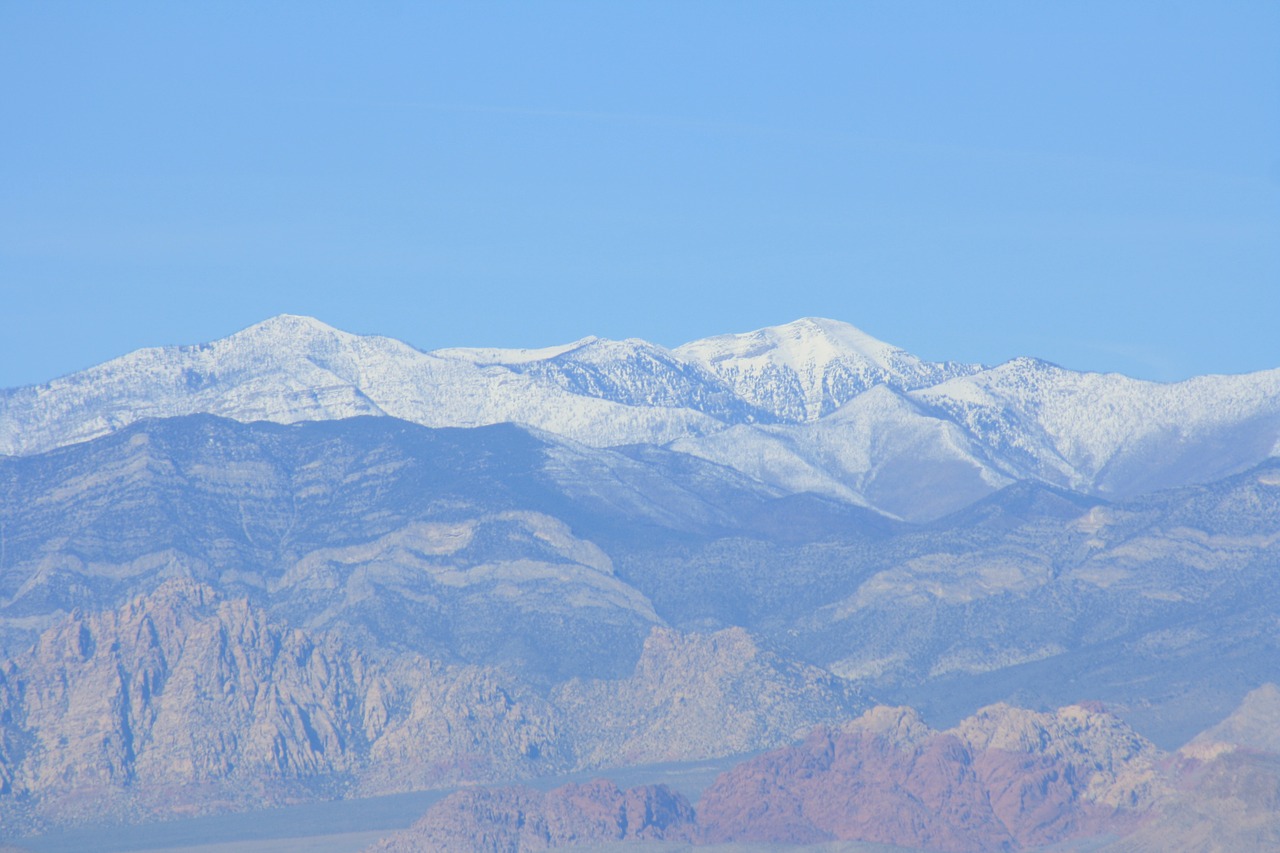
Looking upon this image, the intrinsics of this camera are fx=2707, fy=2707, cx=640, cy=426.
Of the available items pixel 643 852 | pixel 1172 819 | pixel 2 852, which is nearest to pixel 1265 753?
pixel 1172 819

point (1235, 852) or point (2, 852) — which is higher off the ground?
point (2, 852)

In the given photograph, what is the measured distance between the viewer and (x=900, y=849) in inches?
7800

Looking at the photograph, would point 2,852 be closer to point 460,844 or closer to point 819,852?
point 460,844

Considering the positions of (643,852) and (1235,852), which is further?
(643,852)

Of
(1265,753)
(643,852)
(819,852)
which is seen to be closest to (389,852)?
(643,852)

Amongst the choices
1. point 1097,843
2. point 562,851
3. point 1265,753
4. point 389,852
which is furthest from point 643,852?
point 1265,753

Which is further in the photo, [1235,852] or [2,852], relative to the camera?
[2,852]

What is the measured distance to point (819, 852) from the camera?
19975cm

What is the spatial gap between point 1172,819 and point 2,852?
8121 centimetres

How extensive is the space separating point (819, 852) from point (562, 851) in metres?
19.0

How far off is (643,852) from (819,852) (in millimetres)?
12985

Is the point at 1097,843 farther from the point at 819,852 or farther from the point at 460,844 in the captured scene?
the point at 460,844

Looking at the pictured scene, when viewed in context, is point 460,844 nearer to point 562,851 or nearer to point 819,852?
point 562,851

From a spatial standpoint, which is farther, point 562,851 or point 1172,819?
point 562,851
